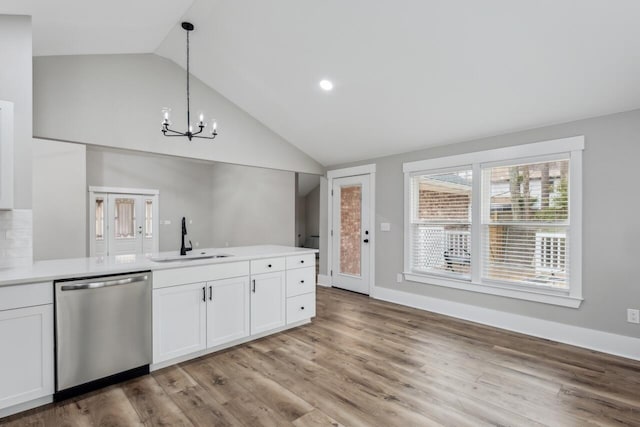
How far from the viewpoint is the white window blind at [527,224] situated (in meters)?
3.32

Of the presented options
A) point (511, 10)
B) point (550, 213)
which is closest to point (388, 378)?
point (550, 213)

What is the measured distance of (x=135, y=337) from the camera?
248cm

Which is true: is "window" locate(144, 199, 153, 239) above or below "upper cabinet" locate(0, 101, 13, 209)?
below

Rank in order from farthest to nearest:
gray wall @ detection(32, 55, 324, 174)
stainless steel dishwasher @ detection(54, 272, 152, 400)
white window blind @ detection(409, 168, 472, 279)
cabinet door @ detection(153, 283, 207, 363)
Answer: white window blind @ detection(409, 168, 472, 279) → gray wall @ detection(32, 55, 324, 174) → cabinet door @ detection(153, 283, 207, 363) → stainless steel dishwasher @ detection(54, 272, 152, 400)

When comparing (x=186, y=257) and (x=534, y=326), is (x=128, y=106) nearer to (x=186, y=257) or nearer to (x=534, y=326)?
(x=186, y=257)

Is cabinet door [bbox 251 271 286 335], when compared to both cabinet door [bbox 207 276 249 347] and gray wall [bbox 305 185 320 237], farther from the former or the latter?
gray wall [bbox 305 185 320 237]

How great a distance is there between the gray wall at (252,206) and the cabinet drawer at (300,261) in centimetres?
304

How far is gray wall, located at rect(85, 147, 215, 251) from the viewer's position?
681 cm

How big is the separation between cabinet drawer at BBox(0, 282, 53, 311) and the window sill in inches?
159

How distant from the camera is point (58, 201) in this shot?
18.0ft

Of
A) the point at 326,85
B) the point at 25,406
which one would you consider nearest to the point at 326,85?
the point at 326,85

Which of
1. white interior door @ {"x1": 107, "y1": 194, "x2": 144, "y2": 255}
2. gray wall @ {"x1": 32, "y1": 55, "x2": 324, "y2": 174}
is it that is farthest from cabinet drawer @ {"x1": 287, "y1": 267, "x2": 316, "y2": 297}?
white interior door @ {"x1": 107, "y1": 194, "x2": 144, "y2": 255}

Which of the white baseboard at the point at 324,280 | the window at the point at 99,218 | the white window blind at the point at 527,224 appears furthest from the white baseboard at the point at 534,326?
the window at the point at 99,218

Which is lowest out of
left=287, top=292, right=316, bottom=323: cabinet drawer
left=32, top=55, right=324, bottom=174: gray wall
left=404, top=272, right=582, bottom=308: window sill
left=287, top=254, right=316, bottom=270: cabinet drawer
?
left=287, top=292, right=316, bottom=323: cabinet drawer
